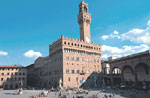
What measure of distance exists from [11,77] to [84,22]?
47058 mm

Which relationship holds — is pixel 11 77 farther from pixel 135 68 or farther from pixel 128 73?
pixel 135 68

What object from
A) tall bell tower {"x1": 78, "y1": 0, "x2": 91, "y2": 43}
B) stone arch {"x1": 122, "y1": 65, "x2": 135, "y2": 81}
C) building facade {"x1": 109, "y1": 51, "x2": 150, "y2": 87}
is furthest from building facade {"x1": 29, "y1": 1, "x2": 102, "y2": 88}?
stone arch {"x1": 122, "y1": 65, "x2": 135, "y2": 81}

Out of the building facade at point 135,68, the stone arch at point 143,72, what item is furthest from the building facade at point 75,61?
the stone arch at point 143,72

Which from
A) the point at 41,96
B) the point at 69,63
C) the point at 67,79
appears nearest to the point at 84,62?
the point at 69,63

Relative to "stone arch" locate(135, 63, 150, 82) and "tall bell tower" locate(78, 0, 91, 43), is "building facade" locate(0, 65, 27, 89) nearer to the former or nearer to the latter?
"tall bell tower" locate(78, 0, 91, 43)

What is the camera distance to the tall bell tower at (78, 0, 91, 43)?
66875mm

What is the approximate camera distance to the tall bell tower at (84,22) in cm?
6688

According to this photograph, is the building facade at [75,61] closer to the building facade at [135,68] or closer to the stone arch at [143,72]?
the building facade at [135,68]

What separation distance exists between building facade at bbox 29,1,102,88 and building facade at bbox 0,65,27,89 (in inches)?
433

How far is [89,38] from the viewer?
68.4 m

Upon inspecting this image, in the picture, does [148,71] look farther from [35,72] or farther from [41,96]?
[35,72]

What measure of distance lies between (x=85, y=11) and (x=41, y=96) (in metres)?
51.3

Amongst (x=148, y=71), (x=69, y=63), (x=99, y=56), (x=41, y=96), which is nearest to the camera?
(x=41, y=96)

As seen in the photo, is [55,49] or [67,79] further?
[55,49]
